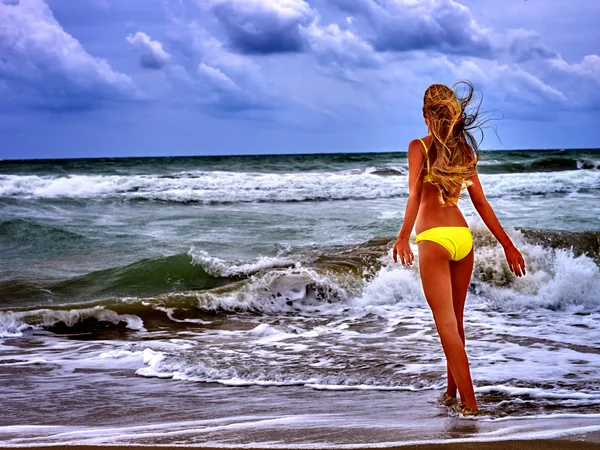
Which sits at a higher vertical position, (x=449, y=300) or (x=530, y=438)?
(x=449, y=300)

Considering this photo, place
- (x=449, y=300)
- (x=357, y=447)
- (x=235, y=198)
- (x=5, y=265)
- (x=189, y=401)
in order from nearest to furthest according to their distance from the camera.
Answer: (x=357, y=447) → (x=449, y=300) → (x=189, y=401) → (x=5, y=265) → (x=235, y=198)

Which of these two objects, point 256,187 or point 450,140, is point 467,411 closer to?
point 450,140

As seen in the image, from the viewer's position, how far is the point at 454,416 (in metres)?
4.16

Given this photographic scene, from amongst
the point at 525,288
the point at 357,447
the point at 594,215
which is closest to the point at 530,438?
the point at 357,447

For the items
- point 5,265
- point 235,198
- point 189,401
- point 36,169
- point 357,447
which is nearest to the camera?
point 357,447

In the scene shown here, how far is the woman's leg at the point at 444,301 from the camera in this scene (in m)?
3.99

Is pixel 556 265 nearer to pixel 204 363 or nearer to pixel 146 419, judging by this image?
pixel 204 363

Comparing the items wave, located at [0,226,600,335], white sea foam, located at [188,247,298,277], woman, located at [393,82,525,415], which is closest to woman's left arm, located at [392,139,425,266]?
woman, located at [393,82,525,415]

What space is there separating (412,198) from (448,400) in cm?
137

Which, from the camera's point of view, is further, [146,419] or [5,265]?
[5,265]

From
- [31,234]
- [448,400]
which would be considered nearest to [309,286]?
[448,400]

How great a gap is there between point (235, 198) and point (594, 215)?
11.6m

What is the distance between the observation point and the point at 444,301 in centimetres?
400

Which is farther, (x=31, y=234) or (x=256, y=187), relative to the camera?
(x=256, y=187)
